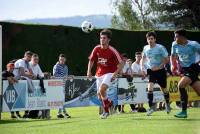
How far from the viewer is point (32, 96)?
19.9m

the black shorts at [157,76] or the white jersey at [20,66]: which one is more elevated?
the white jersey at [20,66]

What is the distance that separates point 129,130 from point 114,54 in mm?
3798

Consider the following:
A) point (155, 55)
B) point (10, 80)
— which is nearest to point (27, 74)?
point (10, 80)

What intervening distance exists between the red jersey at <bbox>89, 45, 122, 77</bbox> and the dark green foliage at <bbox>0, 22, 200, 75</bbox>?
14856mm

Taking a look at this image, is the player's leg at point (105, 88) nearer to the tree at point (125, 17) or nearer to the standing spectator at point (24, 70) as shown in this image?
the standing spectator at point (24, 70)

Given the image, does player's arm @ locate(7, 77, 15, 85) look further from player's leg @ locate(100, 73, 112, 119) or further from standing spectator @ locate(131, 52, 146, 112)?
standing spectator @ locate(131, 52, 146, 112)

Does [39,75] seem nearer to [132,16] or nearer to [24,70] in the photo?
[24,70]

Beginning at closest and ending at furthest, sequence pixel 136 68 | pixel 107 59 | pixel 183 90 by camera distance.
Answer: pixel 183 90 < pixel 107 59 < pixel 136 68

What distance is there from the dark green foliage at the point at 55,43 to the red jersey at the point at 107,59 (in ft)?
48.7

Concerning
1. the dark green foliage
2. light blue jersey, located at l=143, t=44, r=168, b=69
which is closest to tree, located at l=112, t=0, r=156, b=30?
the dark green foliage

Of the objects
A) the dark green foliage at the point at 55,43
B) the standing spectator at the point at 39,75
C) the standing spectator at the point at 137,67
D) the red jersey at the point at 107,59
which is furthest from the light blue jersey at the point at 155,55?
the dark green foliage at the point at 55,43

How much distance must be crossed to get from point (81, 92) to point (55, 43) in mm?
13169

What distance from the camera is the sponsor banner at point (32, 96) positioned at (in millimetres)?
19000

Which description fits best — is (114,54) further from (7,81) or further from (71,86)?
(71,86)
